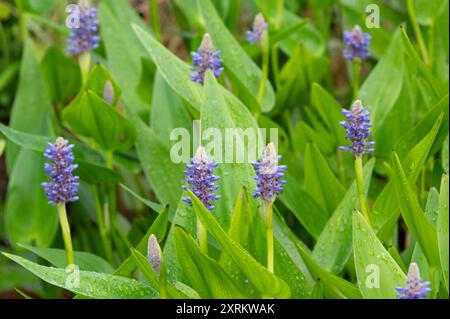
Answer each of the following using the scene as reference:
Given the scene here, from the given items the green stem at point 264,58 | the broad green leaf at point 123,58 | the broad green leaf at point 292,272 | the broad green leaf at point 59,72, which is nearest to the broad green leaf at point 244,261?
the broad green leaf at point 292,272

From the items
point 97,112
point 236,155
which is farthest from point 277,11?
point 236,155

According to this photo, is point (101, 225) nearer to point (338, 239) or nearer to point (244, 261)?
point (338, 239)

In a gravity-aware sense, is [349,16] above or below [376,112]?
above

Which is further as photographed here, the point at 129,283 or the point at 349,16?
the point at 349,16

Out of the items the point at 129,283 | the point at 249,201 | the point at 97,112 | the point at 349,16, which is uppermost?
the point at 349,16

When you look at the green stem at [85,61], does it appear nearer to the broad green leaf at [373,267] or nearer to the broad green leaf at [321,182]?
the broad green leaf at [321,182]

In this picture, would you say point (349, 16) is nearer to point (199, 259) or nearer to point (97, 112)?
point (97, 112)

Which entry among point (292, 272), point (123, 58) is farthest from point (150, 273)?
point (123, 58)
